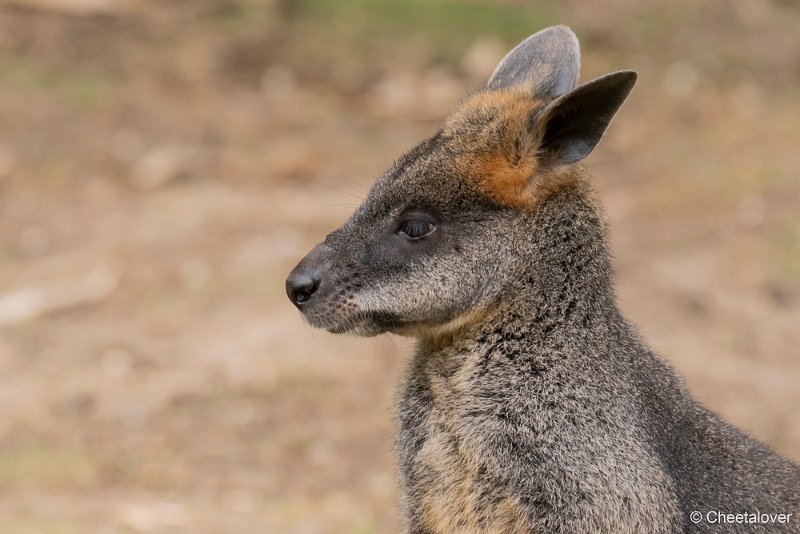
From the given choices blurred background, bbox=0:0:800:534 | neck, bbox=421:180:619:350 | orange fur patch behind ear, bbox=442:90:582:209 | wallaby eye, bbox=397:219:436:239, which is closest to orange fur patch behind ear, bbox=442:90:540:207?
orange fur patch behind ear, bbox=442:90:582:209

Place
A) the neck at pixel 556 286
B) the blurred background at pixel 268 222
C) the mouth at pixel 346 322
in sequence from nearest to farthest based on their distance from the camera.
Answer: the neck at pixel 556 286
the mouth at pixel 346 322
the blurred background at pixel 268 222

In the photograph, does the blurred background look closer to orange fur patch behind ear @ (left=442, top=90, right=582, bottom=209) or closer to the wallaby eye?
the wallaby eye

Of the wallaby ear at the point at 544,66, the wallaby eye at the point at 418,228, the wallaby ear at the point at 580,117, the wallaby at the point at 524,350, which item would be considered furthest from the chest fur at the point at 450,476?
the wallaby ear at the point at 544,66

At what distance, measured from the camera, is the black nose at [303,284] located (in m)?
4.36

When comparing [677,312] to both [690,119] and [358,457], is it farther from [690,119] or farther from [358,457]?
[690,119]

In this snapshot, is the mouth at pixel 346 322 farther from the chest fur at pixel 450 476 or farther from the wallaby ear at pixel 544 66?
the wallaby ear at pixel 544 66

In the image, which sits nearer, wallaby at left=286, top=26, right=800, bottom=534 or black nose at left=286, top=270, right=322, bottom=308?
wallaby at left=286, top=26, right=800, bottom=534

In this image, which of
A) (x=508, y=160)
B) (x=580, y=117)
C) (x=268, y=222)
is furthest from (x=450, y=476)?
(x=268, y=222)

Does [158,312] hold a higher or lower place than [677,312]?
higher

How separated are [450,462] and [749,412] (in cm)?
426

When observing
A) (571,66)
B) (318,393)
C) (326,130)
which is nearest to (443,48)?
(326,130)

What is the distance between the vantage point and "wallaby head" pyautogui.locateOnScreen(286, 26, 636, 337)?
427cm

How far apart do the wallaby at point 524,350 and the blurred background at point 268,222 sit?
617 millimetres

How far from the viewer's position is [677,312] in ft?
30.0
